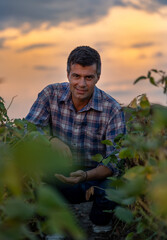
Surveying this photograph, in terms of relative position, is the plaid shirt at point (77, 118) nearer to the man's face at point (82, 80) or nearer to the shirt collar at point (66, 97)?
the shirt collar at point (66, 97)

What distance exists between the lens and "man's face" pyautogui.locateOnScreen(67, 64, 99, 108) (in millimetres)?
3113

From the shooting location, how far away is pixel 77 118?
129 inches

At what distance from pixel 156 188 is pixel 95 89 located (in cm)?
268

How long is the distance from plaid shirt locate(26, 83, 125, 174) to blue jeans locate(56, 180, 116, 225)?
288mm

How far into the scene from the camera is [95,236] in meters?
2.76

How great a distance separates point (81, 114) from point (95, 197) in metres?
0.74

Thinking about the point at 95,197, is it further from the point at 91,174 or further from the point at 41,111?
the point at 41,111

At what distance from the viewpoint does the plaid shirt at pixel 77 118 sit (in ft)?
10.5

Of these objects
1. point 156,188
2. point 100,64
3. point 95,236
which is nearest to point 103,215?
point 95,236

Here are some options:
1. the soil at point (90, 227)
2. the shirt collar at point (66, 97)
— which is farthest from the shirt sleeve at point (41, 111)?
the soil at point (90, 227)

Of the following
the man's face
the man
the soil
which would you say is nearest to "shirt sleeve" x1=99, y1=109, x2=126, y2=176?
the man

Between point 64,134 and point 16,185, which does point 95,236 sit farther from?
point 16,185

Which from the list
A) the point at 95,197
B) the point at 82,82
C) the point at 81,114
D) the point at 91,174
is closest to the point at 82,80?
the point at 82,82

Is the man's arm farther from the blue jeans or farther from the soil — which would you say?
the soil
